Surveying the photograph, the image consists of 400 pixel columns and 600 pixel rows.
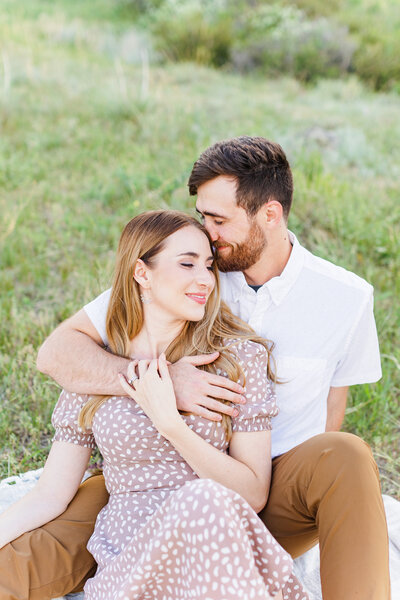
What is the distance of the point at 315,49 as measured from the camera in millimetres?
10672

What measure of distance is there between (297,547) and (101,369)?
43.1 inches

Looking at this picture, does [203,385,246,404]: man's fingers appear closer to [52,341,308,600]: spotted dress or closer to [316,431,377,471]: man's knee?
[52,341,308,600]: spotted dress

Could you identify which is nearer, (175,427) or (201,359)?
(175,427)

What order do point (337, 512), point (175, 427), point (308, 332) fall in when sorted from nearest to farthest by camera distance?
point (337, 512) < point (175, 427) < point (308, 332)

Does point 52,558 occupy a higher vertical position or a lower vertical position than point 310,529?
lower

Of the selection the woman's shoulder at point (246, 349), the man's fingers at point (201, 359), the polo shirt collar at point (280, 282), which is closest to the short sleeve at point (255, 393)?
the woman's shoulder at point (246, 349)

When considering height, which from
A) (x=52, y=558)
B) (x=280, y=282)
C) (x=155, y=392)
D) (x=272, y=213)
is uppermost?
(x=272, y=213)

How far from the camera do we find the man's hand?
92.3 inches

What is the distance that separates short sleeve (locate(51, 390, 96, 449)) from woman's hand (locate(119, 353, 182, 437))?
278 millimetres

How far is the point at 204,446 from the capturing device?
2.26 m

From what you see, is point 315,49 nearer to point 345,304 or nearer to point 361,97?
point 361,97

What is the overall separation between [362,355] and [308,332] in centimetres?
30

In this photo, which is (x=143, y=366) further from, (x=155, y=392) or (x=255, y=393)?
(x=255, y=393)

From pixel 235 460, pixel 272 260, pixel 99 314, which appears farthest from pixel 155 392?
pixel 272 260
